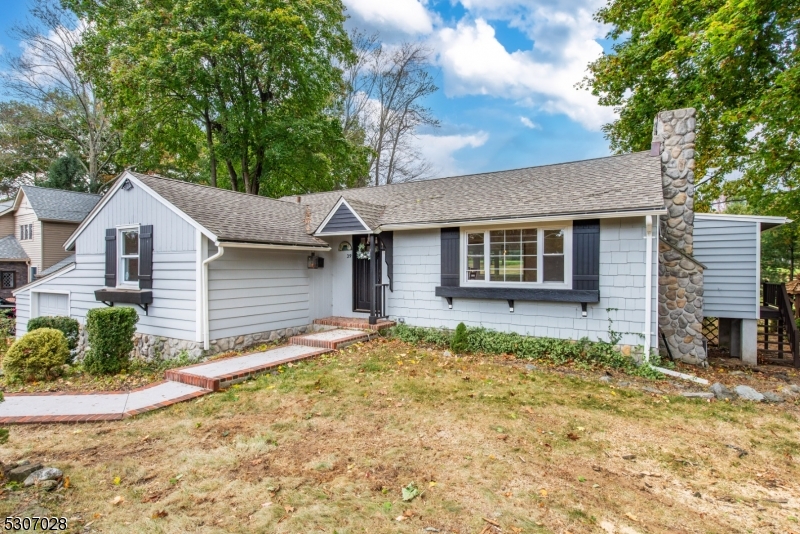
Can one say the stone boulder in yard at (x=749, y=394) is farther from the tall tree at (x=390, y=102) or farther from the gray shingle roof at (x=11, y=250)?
the gray shingle roof at (x=11, y=250)

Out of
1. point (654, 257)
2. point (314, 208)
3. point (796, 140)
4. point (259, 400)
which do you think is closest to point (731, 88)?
point (796, 140)

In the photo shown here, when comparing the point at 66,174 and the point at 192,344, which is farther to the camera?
the point at 66,174

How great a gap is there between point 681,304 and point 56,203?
27.8 metres

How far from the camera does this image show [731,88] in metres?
12.1

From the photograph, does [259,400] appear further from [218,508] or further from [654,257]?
[654,257]

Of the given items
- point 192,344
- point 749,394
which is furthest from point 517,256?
point 192,344

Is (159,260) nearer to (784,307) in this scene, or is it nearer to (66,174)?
(784,307)

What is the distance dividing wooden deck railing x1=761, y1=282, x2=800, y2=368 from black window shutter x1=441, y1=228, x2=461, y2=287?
7355mm

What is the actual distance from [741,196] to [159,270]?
17627 mm

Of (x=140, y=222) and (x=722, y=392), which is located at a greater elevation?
(x=140, y=222)

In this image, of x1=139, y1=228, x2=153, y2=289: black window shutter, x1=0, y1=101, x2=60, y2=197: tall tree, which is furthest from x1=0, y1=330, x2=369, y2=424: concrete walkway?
x1=0, y1=101, x2=60, y2=197: tall tree

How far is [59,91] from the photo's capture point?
957 inches

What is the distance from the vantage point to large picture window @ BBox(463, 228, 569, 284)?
25.7ft

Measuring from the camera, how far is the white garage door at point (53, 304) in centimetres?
1205
